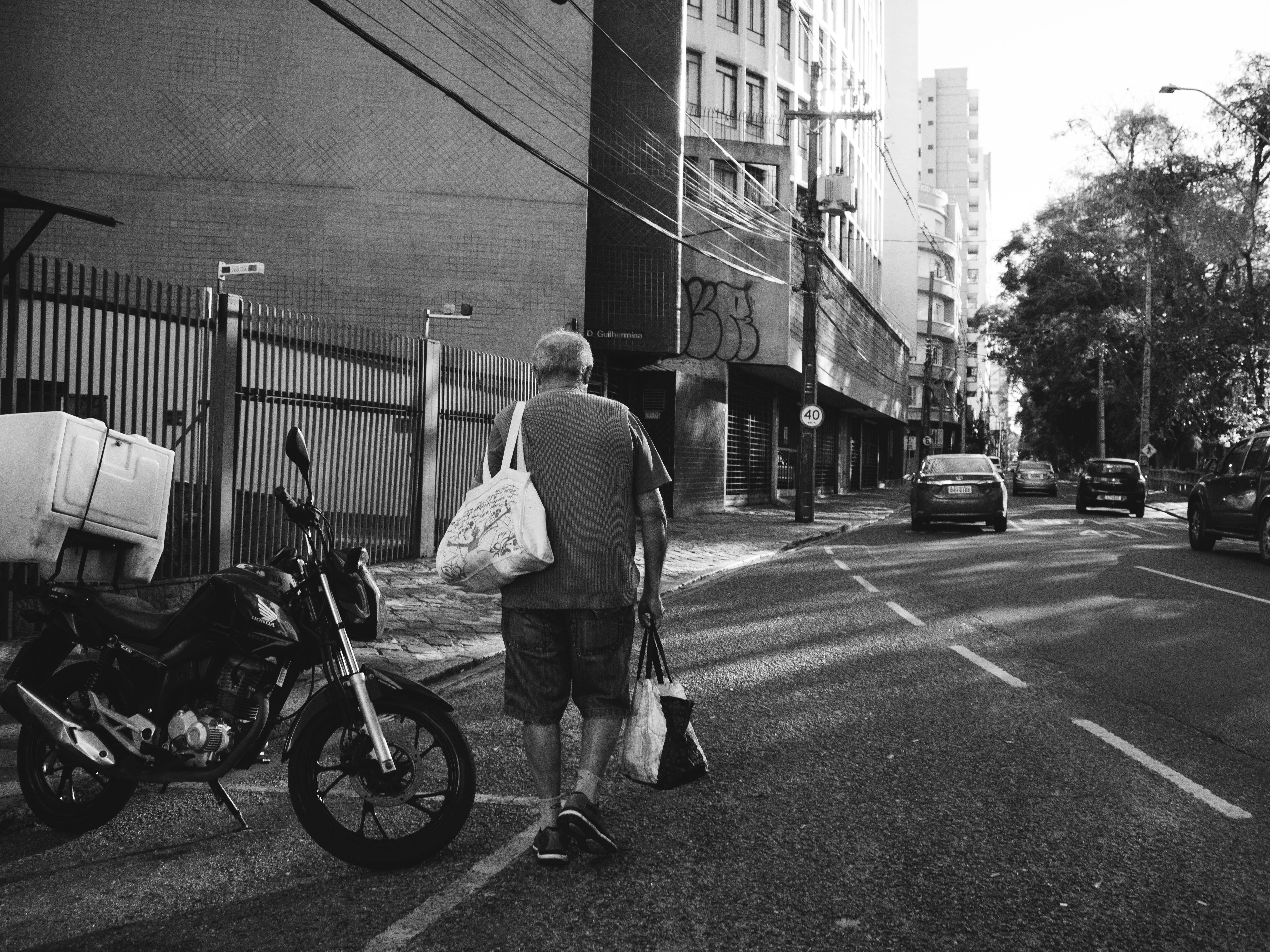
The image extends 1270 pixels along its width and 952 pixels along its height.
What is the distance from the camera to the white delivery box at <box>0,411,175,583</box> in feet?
12.9


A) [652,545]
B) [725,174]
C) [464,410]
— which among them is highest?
[725,174]

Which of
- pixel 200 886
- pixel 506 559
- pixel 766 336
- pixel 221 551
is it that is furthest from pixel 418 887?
pixel 766 336

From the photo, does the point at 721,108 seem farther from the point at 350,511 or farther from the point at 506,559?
the point at 506,559

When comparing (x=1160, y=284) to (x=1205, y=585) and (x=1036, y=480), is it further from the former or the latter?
(x=1205, y=585)

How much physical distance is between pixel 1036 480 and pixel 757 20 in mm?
22237

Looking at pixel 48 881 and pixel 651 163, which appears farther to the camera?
pixel 651 163

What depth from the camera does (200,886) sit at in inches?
143

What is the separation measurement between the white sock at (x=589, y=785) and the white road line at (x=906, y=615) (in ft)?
19.4

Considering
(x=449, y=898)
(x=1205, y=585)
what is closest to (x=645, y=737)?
(x=449, y=898)

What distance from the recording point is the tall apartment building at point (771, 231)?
87.5 ft

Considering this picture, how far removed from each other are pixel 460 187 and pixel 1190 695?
16049 mm

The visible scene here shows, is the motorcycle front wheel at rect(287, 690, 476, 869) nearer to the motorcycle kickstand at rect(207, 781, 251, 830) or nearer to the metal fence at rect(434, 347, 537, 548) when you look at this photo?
the motorcycle kickstand at rect(207, 781, 251, 830)

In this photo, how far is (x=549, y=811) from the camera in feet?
12.4

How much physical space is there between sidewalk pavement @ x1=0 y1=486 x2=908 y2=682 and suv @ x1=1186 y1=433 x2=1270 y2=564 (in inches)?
244
